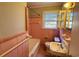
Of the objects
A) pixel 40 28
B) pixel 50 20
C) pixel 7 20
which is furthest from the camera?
pixel 40 28

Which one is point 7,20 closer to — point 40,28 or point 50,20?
point 50,20

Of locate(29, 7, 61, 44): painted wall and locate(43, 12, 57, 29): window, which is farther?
locate(29, 7, 61, 44): painted wall

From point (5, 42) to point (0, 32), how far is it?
→ 0.10 meters

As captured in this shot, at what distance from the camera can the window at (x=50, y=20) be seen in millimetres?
2250

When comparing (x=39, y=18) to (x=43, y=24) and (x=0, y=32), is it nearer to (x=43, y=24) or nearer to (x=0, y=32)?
(x=43, y=24)

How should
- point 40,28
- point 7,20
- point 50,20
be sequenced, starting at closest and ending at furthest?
1. point 7,20
2. point 50,20
3. point 40,28

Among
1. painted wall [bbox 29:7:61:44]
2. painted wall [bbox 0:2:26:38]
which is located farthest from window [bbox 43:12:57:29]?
painted wall [bbox 0:2:26:38]

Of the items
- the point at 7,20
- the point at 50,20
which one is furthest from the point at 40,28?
the point at 7,20

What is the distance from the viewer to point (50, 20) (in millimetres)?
2324

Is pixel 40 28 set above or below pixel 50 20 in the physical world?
below

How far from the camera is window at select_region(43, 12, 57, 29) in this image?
2.25 metres

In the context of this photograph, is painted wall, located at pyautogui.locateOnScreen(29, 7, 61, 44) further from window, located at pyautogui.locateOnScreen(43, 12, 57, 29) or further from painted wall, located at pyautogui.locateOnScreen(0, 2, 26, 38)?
painted wall, located at pyautogui.locateOnScreen(0, 2, 26, 38)

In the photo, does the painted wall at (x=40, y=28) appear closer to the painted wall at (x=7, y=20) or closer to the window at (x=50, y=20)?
the window at (x=50, y=20)

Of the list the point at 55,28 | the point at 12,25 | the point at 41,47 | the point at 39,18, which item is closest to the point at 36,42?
the point at 41,47
